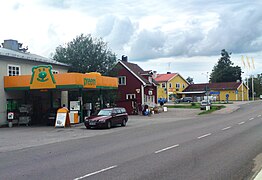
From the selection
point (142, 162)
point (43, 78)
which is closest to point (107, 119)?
point (43, 78)

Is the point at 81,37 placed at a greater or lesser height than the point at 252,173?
greater

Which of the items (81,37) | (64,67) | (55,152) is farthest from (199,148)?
(81,37)

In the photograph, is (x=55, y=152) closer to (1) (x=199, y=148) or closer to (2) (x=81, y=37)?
(1) (x=199, y=148)

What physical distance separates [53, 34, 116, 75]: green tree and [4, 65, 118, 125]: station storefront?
27.4 ft

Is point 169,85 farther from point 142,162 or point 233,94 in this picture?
point 142,162

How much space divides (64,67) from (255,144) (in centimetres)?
2651

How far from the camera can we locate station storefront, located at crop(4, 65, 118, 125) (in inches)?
1084

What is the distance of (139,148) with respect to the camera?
43.1ft

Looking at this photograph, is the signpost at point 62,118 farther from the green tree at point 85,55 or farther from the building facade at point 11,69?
the green tree at point 85,55

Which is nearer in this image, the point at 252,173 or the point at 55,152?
the point at 252,173

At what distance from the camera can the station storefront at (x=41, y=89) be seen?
27.5 meters

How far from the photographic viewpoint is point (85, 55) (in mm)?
41656

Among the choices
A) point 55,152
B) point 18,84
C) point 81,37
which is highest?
point 81,37

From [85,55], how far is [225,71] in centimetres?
7920
